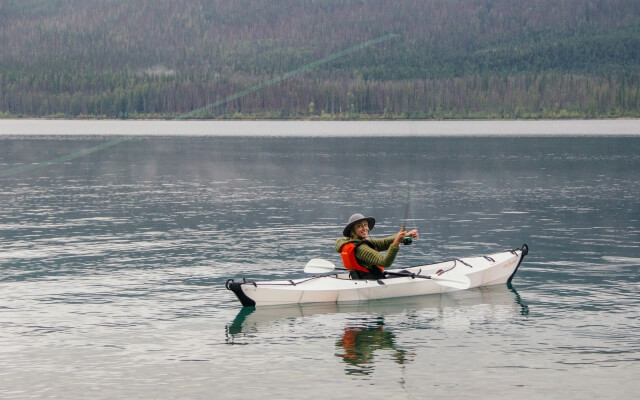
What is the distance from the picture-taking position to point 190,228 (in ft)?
111

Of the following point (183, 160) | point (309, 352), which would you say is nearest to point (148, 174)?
point (183, 160)

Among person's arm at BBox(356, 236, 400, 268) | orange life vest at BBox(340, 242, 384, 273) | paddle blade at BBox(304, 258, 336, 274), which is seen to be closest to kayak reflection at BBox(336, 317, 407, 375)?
person's arm at BBox(356, 236, 400, 268)

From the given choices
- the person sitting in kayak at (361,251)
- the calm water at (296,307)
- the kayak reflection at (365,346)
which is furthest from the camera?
the person sitting in kayak at (361,251)

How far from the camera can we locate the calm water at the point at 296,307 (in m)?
15.0

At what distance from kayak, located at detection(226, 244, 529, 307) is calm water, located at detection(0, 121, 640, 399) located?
0.26 m

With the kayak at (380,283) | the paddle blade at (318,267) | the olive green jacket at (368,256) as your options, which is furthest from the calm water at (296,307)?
the paddle blade at (318,267)

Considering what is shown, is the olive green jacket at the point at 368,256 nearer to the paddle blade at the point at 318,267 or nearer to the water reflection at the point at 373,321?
the water reflection at the point at 373,321

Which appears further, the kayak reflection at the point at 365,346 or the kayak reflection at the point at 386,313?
the kayak reflection at the point at 386,313

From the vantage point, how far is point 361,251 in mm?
20297

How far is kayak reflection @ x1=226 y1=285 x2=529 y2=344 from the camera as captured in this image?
18.7 metres

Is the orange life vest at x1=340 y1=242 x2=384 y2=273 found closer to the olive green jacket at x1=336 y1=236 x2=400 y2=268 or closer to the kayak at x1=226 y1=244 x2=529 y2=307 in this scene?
the olive green jacket at x1=336 y1=236 x2=400 y2=268

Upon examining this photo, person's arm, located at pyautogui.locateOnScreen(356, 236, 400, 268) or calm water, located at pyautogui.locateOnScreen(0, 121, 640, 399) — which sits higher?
person's arm, located at pyautogui.locateOnScreen(356, 236, 400, 268)

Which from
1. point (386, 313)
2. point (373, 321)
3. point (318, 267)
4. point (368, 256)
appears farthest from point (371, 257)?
point (318, 267)

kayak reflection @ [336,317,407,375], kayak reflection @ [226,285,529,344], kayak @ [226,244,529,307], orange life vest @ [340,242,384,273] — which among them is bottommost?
kayak reflection @ [336,317,407,375]
